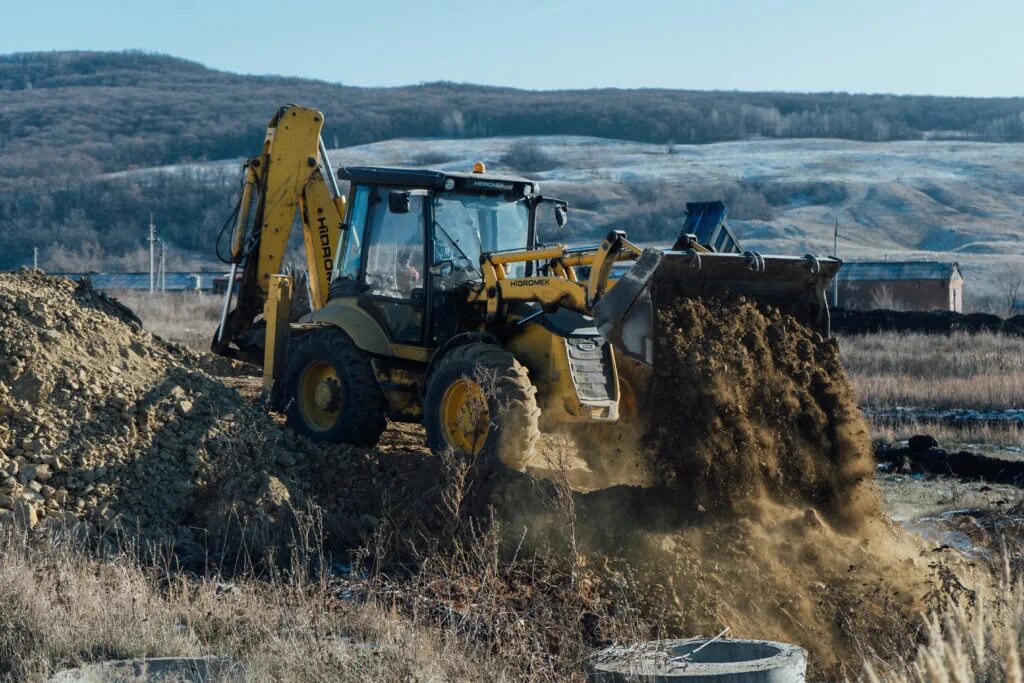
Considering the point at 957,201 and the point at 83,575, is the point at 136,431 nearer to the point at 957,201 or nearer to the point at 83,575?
the point at 83,575

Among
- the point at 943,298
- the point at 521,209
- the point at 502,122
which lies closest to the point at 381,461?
the point at 521,209

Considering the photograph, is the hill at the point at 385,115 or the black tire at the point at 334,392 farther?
the hill at the point at 385,115

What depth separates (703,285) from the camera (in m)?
9.27

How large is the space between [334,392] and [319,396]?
19 cm

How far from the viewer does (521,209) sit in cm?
1156

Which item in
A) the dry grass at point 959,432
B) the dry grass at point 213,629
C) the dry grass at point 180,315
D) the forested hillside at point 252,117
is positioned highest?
the forested hillside at point 252,117

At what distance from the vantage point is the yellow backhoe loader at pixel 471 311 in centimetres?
925

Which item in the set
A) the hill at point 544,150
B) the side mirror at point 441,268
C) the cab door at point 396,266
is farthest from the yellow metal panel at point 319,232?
the hill at point 544,150

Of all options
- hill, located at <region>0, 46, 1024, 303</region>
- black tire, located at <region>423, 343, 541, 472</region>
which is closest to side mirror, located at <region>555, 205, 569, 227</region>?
black tire, located at <region>423, 343, 541, 472</region>

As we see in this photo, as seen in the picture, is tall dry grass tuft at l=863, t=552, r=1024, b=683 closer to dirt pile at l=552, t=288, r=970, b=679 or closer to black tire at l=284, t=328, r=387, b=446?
dirt pile at l=552, t=288, r=970, b=679

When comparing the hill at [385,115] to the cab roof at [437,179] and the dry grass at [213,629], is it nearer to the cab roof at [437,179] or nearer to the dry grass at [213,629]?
the cab roof at [437,179]

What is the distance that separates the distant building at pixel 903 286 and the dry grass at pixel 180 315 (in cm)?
2229

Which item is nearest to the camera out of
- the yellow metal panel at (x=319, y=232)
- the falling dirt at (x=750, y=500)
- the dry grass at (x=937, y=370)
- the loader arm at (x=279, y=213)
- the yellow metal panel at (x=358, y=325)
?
the falling dirt at (x=750, y=500)

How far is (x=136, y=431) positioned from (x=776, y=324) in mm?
4578
